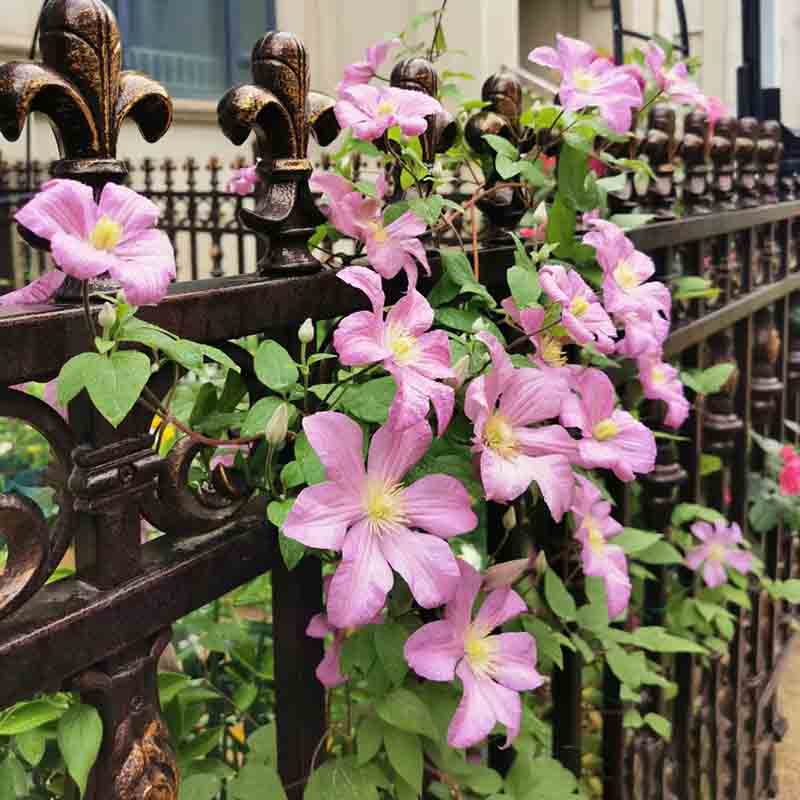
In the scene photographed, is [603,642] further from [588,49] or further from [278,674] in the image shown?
[588,49]

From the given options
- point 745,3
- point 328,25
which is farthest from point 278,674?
point 328,25

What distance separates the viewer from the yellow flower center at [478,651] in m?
1.00

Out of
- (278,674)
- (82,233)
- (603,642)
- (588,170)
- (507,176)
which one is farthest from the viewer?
(603,642)

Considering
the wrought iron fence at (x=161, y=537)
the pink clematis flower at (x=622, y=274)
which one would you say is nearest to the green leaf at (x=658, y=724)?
the wrought iron fence at (x=161, y=537)

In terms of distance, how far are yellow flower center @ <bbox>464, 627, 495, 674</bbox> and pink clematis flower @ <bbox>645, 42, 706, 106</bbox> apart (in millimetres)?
985

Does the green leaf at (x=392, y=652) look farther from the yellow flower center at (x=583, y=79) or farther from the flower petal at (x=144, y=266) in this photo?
the yellow flower center at (x=583, y=79)

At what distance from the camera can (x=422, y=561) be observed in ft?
2.79

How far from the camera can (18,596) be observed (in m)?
0.73

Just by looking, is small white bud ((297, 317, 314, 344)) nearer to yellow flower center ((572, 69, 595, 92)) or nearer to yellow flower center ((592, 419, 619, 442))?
yellow flower center ((592, 419, 619, 442))

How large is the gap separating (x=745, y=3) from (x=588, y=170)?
2200 millimetres

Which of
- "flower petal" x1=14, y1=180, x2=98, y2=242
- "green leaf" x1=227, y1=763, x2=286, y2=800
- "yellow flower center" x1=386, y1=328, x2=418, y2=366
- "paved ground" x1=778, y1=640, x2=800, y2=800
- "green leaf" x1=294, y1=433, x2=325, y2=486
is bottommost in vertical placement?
"paved ground" x1=778, y1=640, x2=800, y2=800

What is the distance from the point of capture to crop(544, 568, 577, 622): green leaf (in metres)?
1.39

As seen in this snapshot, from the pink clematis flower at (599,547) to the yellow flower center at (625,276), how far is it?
0.22 m

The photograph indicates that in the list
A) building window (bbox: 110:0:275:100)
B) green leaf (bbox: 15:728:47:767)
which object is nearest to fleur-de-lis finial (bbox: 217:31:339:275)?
green leaf (bbox: 15:728:47:767)
